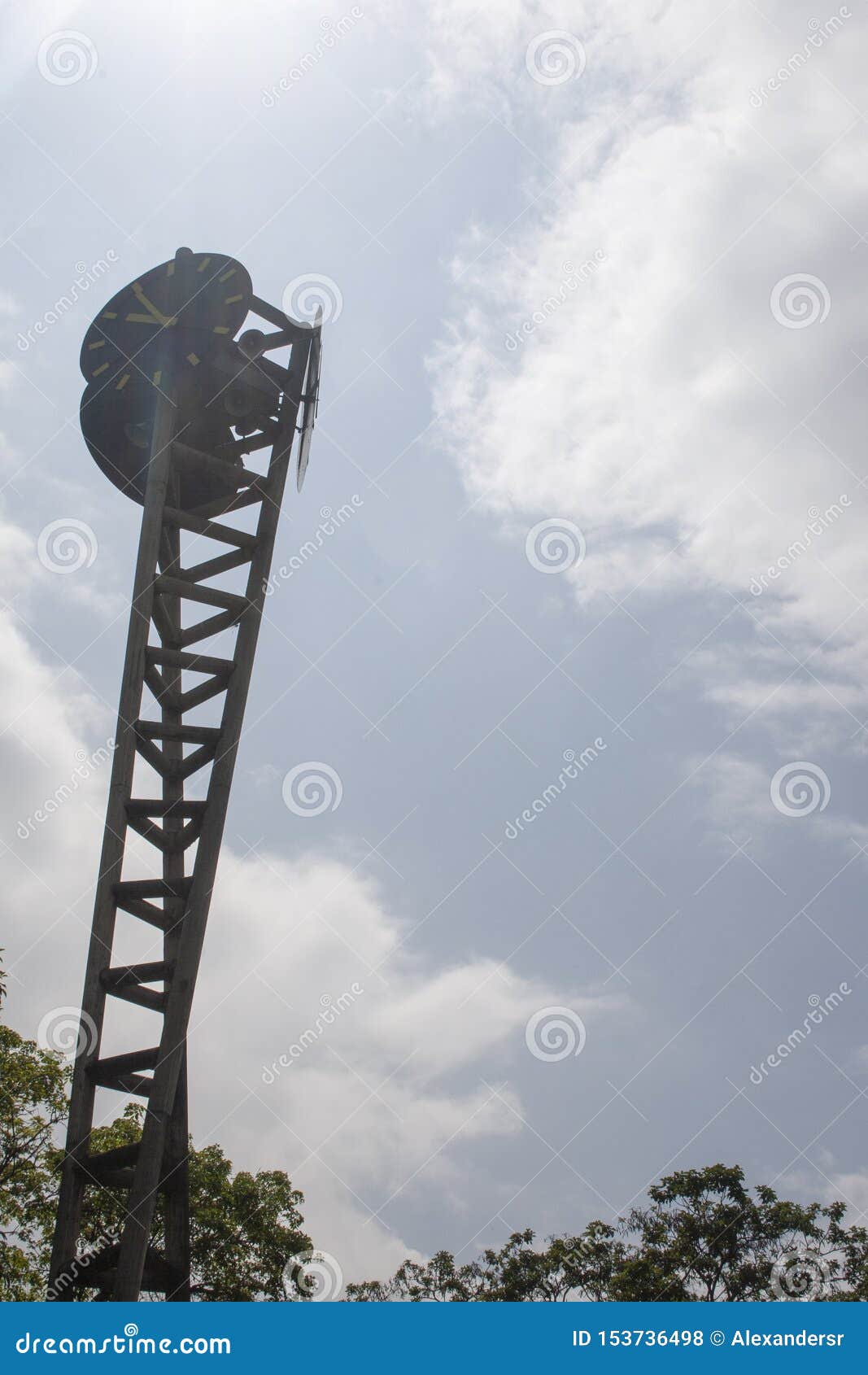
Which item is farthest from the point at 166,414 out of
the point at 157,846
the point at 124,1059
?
the point at 124,1059

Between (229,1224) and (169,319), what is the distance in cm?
2209

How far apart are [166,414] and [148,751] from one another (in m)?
3.02

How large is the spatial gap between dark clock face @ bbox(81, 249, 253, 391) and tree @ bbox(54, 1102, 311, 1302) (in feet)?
60.4

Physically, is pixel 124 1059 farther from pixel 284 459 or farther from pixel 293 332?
pixel 293 332

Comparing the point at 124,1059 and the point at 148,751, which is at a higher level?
the point at 148,751

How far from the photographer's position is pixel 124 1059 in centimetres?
707

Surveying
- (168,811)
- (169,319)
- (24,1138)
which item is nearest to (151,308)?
(169,319)

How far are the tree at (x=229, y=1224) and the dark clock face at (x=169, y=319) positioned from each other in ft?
60.4

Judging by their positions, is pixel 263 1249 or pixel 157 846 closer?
pixel 157 846

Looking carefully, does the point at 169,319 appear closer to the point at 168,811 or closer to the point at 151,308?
the point at 151,308

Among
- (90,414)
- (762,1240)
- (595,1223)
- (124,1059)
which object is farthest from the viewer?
(595,1223)

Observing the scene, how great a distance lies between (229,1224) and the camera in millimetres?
24000
